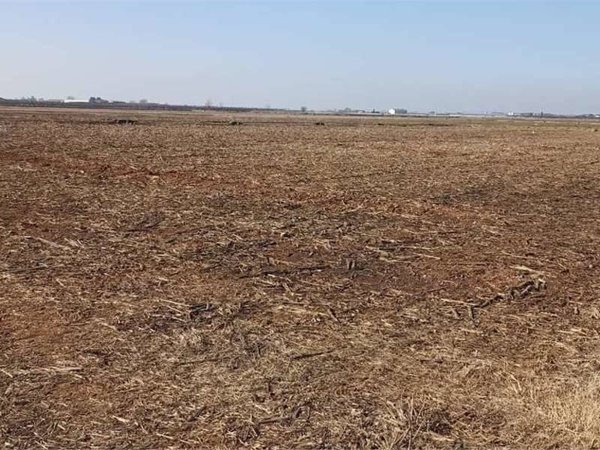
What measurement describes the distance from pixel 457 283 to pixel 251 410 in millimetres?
3327

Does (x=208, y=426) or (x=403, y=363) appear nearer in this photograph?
(x=208, y=426)

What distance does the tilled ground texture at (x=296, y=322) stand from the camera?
11.8 ft

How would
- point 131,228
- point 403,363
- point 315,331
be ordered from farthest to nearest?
point 131,228
point 315,331
point 403,363

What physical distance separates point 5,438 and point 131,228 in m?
5.40

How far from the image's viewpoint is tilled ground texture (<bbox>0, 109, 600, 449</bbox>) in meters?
3.58

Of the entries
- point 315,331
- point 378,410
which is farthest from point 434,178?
point 378,410

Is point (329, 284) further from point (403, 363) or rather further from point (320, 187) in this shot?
point (320, 187)

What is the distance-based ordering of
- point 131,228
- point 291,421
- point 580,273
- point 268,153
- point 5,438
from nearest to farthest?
point 5,438 → point 291,421 → point 580,273 → point 131,228 → point 268,153

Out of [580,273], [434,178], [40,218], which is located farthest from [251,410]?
[434,178]

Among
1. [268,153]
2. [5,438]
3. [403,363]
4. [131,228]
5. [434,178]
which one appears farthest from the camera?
[268,153]

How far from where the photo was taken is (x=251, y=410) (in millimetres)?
3727

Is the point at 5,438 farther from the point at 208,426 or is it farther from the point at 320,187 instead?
the point at 320,187

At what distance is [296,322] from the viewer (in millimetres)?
5180

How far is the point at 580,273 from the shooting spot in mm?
6852
